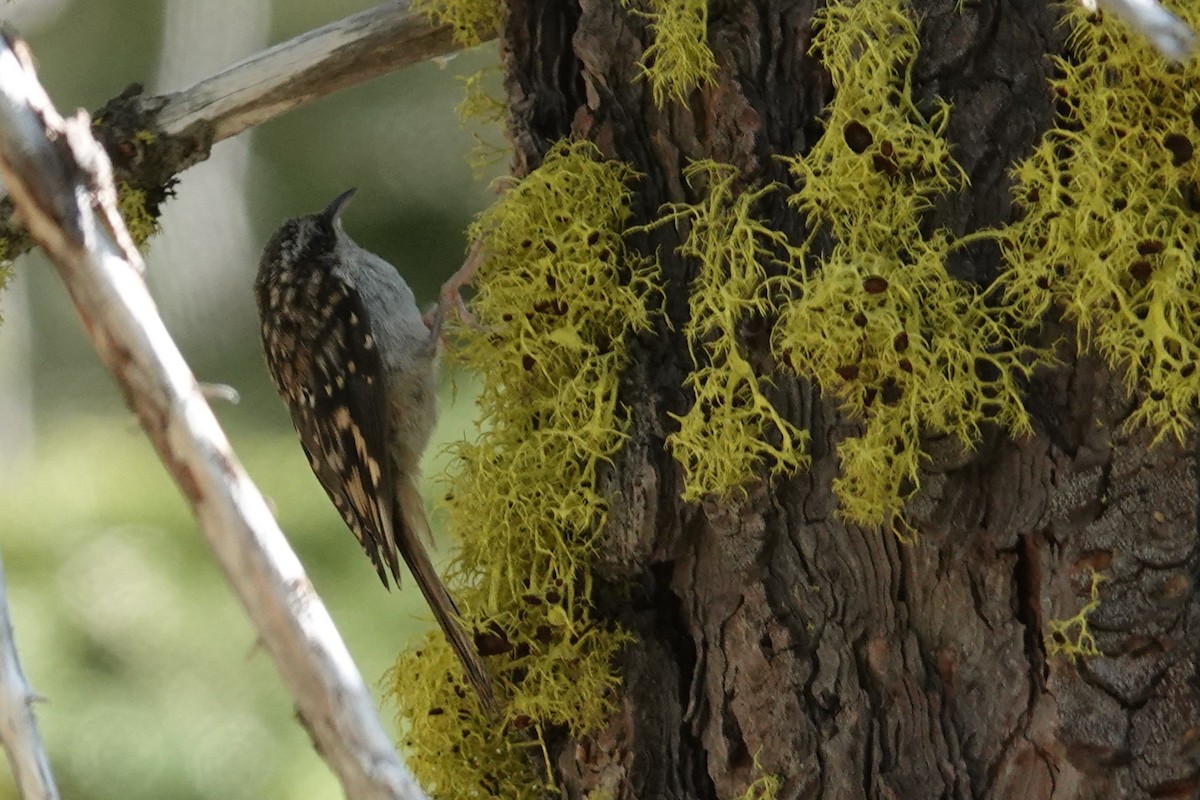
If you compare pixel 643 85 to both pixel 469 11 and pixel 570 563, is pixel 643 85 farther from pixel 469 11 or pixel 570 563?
pixel 570 563

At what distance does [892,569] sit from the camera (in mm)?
1953

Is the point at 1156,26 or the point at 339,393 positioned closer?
the point at 1156,26

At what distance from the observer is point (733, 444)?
199cm

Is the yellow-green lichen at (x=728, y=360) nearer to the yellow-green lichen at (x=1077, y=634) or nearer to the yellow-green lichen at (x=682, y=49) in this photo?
the yellow-green lichen at (x=682, y=49)

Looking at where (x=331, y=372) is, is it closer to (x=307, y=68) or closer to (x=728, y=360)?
(x=307, y=68)

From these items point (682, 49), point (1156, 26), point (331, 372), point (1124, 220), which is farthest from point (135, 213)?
point (1156, 26)

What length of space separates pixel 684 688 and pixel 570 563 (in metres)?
0.27

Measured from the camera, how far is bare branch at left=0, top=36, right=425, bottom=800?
3.77ft

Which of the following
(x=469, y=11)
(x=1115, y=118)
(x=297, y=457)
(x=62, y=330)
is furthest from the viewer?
(x=62, y=330)

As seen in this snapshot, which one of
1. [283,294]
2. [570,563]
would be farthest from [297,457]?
[570,563]

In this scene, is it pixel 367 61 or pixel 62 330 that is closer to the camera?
pixel 367 61

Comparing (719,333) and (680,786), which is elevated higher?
(719,333)

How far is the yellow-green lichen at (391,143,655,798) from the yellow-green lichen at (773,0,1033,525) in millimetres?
332

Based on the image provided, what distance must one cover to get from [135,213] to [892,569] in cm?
166
